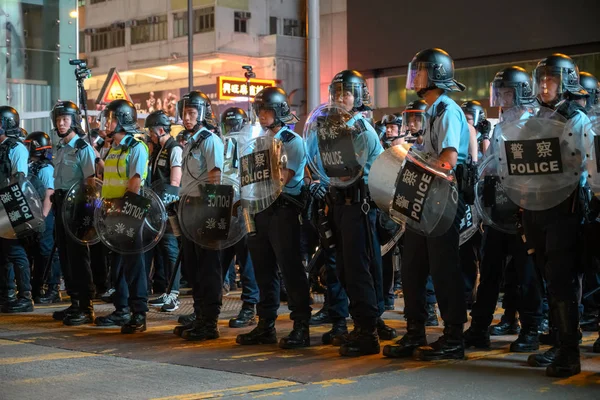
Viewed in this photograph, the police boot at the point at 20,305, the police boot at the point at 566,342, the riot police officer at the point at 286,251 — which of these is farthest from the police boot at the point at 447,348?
the police boot at the point at 20,305

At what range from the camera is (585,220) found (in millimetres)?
6691

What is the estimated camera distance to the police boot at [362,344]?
293 inches

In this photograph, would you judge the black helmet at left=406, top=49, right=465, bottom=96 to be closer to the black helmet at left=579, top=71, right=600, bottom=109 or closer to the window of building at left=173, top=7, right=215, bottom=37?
the black helmet at left=579, top=71, right=600, bottom=109

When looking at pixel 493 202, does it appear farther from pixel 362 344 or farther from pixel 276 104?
pixel 276 104

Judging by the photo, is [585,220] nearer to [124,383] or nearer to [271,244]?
[271,244]

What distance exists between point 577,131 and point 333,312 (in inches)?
112

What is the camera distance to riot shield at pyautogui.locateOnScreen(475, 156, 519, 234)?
7836mm

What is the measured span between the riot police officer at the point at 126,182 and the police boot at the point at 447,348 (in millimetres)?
2940

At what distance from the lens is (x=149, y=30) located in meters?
38.3

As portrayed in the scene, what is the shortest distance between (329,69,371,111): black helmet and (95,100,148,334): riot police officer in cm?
202

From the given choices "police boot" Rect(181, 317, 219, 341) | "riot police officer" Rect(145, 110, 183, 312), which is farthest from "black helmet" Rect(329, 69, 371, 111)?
"riot police officer" Rect(145, 110, 183, 312)

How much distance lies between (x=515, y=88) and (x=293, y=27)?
31.1m

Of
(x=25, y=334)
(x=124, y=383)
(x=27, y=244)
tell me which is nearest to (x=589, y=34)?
(x=27, y=244)

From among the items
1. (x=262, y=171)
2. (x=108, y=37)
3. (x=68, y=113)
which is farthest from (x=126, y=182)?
(x=108, y=37)
